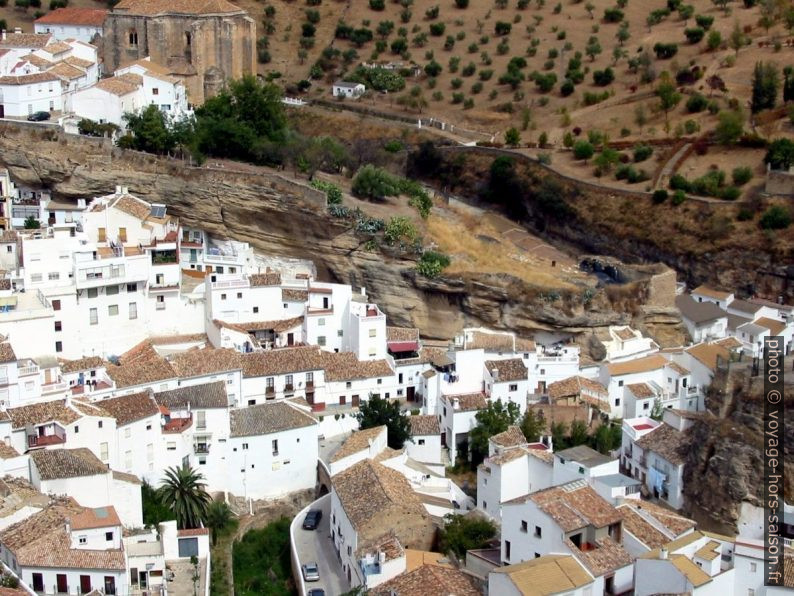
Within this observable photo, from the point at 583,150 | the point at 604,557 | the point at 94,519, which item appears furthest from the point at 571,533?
the point at 583,150

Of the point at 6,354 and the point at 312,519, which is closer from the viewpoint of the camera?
the point at 6,354

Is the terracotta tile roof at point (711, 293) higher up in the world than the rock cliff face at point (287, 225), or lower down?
lower down

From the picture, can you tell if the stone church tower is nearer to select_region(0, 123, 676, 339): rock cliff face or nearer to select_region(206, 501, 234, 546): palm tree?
select_region(0, 123, 676, 339): rock cliff face

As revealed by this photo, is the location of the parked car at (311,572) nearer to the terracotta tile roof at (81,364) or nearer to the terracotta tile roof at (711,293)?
the terracotta tile roof at (81,364)

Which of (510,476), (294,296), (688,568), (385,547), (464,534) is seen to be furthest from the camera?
(294,296)

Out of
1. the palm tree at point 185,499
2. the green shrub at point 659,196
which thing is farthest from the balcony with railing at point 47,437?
the green shrub at point 659,196

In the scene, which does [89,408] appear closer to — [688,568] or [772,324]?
[688,568]
